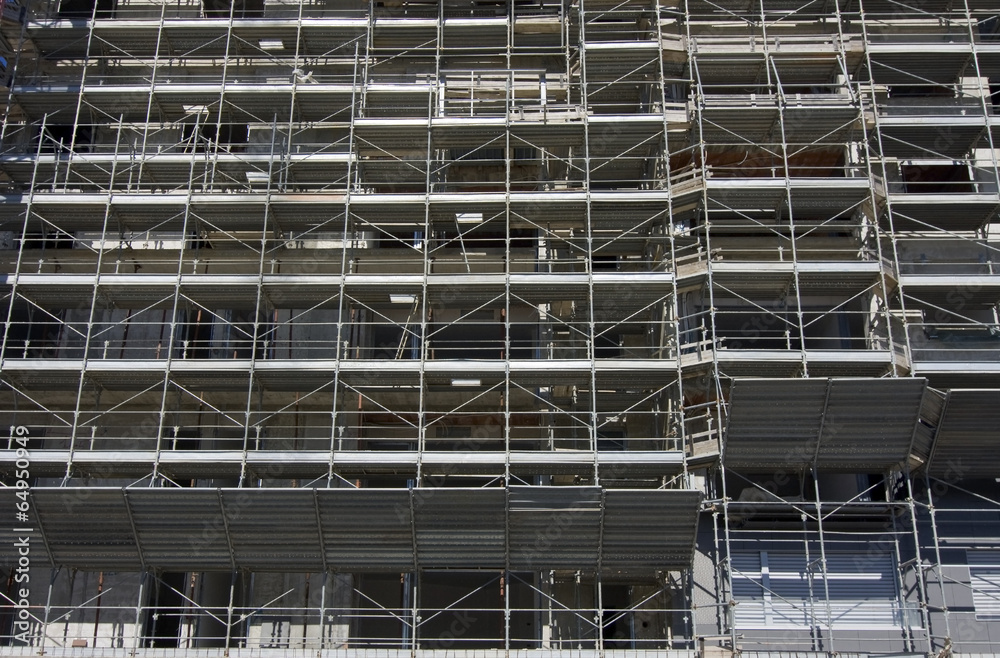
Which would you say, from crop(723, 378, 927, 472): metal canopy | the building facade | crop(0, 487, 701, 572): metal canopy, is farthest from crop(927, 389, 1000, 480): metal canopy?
crop(0, 487, 701, 572): metal canopy

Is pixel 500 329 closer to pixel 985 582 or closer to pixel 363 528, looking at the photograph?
pixel 363 528

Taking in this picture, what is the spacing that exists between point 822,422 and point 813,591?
3.34 meters

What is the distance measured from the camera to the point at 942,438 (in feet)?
72.0

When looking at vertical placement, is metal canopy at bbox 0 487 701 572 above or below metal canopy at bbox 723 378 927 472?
below

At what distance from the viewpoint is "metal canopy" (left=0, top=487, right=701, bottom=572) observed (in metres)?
20.5

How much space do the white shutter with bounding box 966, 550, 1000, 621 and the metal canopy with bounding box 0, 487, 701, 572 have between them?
599 centimetres

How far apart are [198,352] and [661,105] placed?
38.6 feet

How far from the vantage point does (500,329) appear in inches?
1032

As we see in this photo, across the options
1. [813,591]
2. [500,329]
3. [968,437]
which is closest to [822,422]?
[968,437]

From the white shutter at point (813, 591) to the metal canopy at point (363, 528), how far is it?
79.3 inches

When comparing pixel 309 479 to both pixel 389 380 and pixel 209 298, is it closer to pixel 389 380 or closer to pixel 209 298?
pixel 389 380

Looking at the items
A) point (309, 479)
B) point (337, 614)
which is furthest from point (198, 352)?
point (337, 614)

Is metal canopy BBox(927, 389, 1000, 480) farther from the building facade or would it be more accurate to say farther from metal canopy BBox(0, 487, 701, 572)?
metal canopy BBox(0, 487, 701, 572)

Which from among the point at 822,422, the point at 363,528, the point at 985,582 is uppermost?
the point at 822,422
